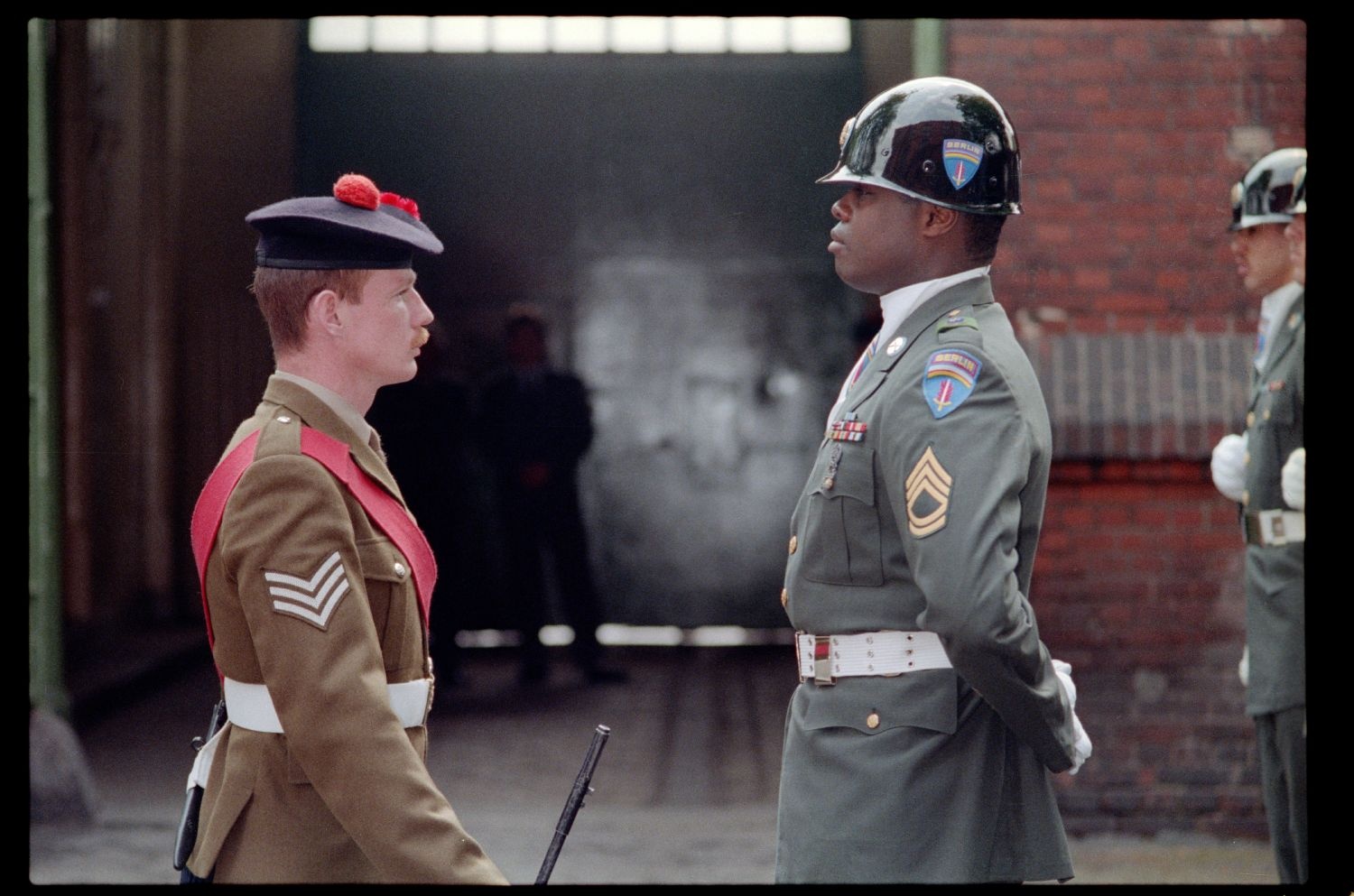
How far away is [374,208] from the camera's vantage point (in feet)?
8.84

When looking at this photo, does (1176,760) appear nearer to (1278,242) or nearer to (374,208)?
(1278,242)

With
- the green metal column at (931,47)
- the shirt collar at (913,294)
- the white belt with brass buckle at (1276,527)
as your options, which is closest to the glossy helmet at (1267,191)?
the white belt with brass buckle at (1276,527)

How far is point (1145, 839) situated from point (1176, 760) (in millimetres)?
286

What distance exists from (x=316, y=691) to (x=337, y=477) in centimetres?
33

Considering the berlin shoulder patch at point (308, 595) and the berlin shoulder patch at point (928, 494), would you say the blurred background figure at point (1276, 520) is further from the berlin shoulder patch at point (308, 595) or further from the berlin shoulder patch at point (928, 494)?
the berlin shoulder patch at point (308, 595)

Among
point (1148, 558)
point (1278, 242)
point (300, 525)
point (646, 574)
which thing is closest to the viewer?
point (300, 525)

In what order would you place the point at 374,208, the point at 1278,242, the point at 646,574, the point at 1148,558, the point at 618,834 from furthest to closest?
the point at 646,574 → the point at 618,834 → the point at 1148,558 → the point at 1278,242 → the point at 374,208

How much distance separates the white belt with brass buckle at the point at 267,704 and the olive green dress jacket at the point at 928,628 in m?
0.65

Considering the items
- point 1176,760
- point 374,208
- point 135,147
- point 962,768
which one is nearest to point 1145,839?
point 1176,760

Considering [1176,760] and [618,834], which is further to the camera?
[618,834]

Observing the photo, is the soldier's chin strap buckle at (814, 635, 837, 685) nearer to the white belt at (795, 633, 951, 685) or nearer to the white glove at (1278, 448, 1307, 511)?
the white belt at (795, 633, 951, 685)

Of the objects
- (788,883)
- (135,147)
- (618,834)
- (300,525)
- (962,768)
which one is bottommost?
(618,834)

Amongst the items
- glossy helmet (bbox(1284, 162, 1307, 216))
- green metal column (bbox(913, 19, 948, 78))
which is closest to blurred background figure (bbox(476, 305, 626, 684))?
green metal column (bbox(913, 19, 948, 78))

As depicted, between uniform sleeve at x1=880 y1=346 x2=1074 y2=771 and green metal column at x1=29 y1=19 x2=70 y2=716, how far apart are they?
4329 mm
